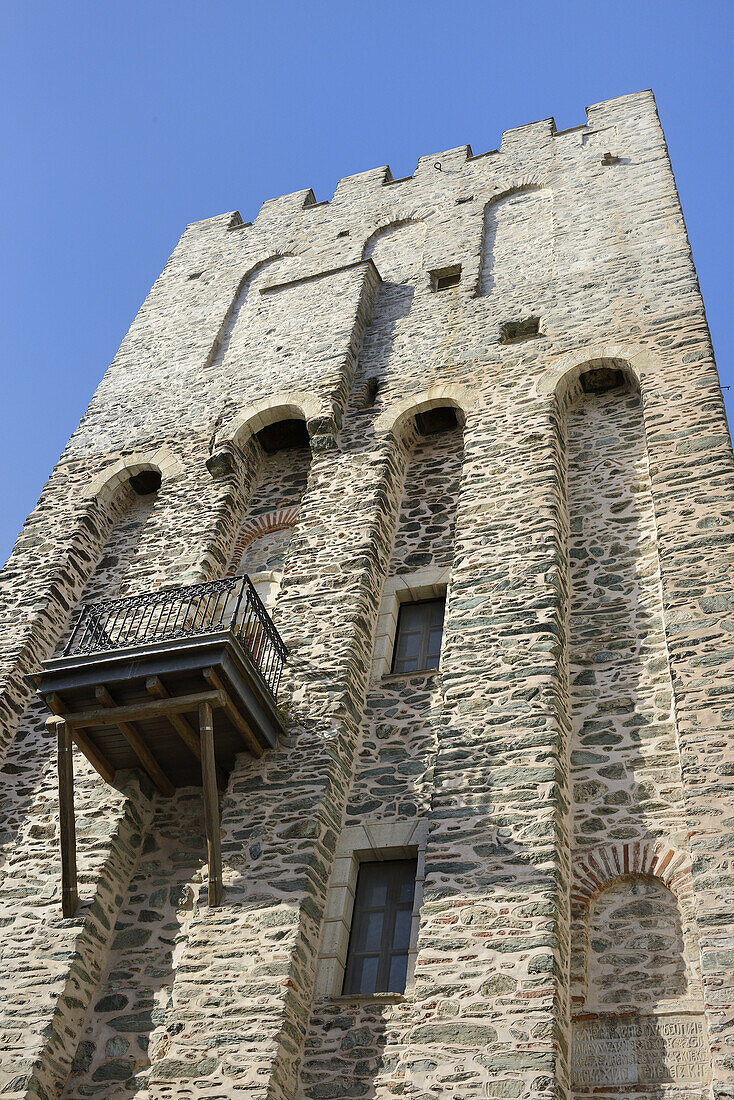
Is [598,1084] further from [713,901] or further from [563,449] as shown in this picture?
[563,449]

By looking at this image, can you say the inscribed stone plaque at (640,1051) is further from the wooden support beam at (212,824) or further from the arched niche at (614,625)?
the wooden support beam at (212,824)

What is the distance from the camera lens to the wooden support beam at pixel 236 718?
966cm

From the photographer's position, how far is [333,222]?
19797 mm

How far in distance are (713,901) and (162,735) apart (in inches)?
202

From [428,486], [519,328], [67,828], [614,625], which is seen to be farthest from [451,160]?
[67,828]

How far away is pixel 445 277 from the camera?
55.0 feet

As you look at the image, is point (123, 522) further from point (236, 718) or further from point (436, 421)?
point (236, 718)

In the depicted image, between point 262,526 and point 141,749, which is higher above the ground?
point 262,526

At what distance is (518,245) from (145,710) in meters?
10.1

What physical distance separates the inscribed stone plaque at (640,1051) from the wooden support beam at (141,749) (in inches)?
180

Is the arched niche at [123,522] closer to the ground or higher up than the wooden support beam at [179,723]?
higher up

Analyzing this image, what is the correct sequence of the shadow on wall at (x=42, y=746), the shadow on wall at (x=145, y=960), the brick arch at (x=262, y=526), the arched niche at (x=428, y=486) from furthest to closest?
the brick arch at (x=262, y=526)
the arched niche at (x=428, y=486)
the shadow on wall at (x=42, y=746)
the shadow on wall at (x=145, y=960)

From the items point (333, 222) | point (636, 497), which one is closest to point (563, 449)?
point (636, 497)

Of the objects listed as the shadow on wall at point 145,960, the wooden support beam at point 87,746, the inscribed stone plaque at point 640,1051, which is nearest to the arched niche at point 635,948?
the inscribed stone plaque at point 640,1051
